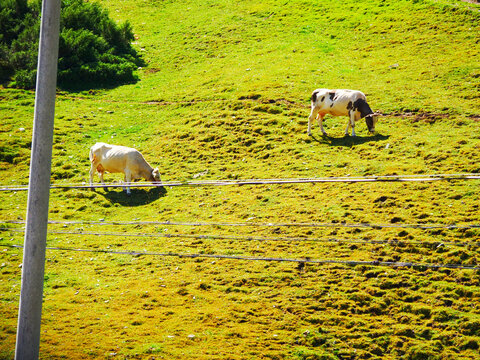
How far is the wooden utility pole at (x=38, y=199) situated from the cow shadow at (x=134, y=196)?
12335 mm

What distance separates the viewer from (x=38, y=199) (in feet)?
24.6

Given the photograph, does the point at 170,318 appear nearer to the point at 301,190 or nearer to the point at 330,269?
the point at 330,269

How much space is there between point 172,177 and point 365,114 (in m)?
8.56

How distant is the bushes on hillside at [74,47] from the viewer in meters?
35.4

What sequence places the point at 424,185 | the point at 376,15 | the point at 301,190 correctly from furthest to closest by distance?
the point at 376,15 → the point at 301,190 → the point at 424,185

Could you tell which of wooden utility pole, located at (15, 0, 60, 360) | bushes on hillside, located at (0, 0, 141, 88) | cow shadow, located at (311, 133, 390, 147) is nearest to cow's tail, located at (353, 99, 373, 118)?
cow shadow, located at (311, 133, 390, 147)

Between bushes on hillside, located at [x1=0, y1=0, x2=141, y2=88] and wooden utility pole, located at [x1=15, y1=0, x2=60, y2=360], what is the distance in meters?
29.0

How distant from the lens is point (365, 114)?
73.2 feet

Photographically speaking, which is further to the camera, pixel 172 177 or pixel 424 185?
pixel 172 177

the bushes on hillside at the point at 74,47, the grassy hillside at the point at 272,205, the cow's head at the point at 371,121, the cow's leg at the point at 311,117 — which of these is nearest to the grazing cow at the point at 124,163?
the grassy hillside at the point at 272,205

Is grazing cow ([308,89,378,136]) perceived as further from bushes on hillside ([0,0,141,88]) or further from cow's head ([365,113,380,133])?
bushes on hillside ([0,0,141,88])

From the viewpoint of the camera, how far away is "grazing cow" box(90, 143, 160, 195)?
68.2ft

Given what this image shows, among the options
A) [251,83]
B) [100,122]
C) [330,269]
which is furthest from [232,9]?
[330,269]

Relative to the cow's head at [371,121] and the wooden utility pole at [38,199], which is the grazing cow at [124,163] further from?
the wooden utility pole at [38,199]
